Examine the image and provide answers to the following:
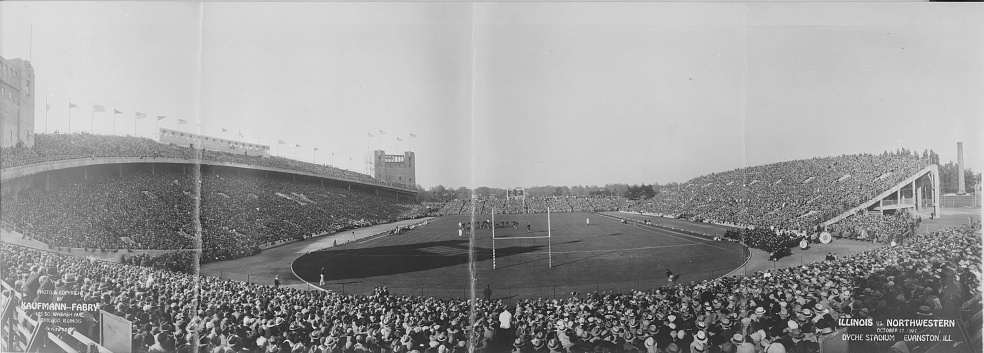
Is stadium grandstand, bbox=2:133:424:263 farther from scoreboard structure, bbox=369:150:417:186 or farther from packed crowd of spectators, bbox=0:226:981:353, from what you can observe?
packed crowd of spectators, bbox=0:226:981:353

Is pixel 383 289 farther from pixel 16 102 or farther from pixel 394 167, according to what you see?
pixel 16 102

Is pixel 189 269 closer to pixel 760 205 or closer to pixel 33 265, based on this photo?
pixel 33 265

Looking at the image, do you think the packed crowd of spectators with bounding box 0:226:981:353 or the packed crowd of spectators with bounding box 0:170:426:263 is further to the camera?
the packed crowd of spectators with bounding box 0:170:426:263

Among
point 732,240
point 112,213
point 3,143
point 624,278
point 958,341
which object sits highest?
point 3,143

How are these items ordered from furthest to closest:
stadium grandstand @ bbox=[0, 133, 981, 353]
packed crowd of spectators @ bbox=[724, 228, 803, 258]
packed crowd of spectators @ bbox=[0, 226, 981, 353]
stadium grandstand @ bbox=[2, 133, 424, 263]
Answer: packed crowd of spectators @ bbox=[724, 228, 803, 258]
stadium grandstand @ bbox=[2, 133, 424, 263]
stadium grandstand @ bbox=[0, 133, 981, 353]
packed crowd of spectators @ bbox=[0, 226, 981, 353]

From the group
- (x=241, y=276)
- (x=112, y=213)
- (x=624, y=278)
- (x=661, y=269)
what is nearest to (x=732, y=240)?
(x=661, y=269)

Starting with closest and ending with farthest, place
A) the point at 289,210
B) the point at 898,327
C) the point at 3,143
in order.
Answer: the point at 898,327, the point at 3,143, the point at 289,210

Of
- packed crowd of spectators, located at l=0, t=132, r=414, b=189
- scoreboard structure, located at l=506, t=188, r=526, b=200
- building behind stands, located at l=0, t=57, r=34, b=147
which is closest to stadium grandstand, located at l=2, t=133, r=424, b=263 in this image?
packed crowd of spectators, located at l=0, t=132, r=414, b=189
